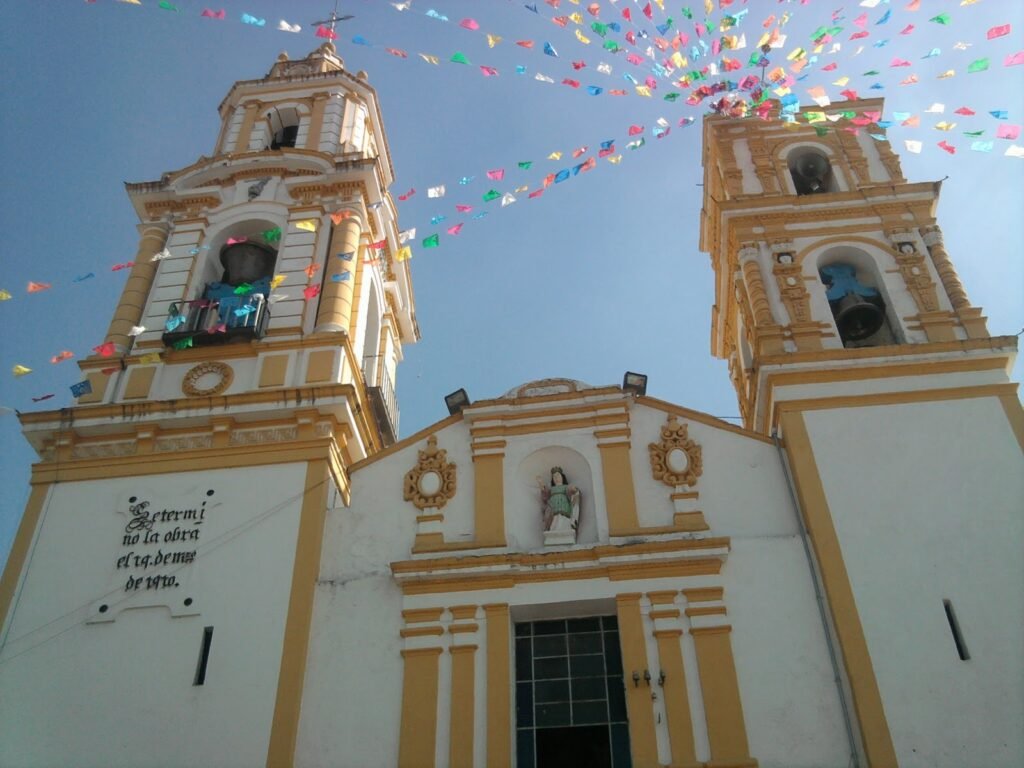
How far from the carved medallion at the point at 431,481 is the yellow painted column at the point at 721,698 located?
4.08 meters

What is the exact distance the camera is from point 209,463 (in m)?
15.2

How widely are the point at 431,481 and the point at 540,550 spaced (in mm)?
2058

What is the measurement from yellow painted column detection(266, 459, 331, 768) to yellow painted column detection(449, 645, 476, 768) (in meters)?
1.91

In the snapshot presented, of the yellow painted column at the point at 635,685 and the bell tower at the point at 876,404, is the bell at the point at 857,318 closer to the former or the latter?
the bell tower at the point at 876,404

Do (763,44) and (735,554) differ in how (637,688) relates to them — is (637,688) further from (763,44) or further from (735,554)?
(763,44)

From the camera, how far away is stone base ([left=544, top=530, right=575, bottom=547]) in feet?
46.0

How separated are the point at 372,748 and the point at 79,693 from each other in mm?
3866

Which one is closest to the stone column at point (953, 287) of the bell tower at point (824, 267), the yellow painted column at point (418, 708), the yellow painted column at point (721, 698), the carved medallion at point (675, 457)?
the bell tower at point (824, 267)

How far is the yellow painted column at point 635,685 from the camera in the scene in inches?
468

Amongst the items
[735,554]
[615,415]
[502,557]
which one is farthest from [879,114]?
[502,557]

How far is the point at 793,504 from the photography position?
14.0 metres

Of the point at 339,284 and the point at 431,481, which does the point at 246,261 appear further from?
the point at 431,481

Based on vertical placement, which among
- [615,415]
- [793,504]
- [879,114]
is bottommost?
[793,504]

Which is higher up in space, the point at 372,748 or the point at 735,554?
the point at 735,554
